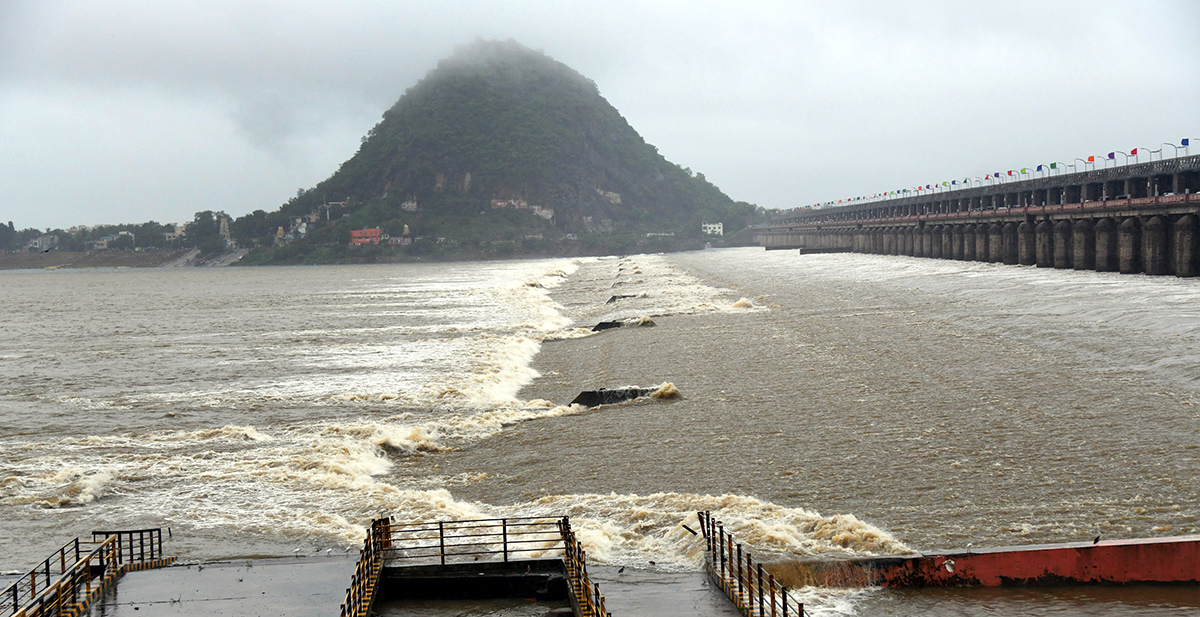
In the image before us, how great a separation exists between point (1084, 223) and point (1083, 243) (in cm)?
271

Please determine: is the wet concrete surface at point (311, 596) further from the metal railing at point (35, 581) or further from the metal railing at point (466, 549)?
the metal railing at point (35, 581)

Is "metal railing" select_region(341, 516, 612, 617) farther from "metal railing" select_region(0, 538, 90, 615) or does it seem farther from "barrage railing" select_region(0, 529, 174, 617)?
"metal railing" select_region(0, 538, 90, 615)

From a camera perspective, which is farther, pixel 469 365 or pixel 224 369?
pixel 224 369

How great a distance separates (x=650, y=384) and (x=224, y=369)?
77.0 ft

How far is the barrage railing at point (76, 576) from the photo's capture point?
16.4m

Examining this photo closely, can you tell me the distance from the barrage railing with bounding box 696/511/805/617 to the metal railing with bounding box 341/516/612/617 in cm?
212

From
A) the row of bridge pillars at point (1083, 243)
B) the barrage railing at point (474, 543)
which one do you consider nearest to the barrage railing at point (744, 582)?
the barrage railing at point (474, 543)

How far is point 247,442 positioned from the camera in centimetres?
3103

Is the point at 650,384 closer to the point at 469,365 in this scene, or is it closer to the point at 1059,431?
the point at 469,365

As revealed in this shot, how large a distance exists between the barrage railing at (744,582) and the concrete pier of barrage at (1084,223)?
211 feet

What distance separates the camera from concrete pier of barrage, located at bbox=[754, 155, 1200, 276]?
245 feet

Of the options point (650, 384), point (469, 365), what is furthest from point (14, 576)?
point (469, 365)

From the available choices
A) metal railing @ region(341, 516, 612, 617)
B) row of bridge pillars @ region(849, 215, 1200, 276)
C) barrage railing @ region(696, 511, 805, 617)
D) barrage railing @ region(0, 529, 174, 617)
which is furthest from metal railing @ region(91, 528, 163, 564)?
row of bridge pillars @ region(849, 215, 1200, 276)

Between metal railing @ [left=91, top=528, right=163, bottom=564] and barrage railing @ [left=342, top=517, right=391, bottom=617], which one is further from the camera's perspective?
metal railing @ [left=91, top=528, right=163, bottom=564]
